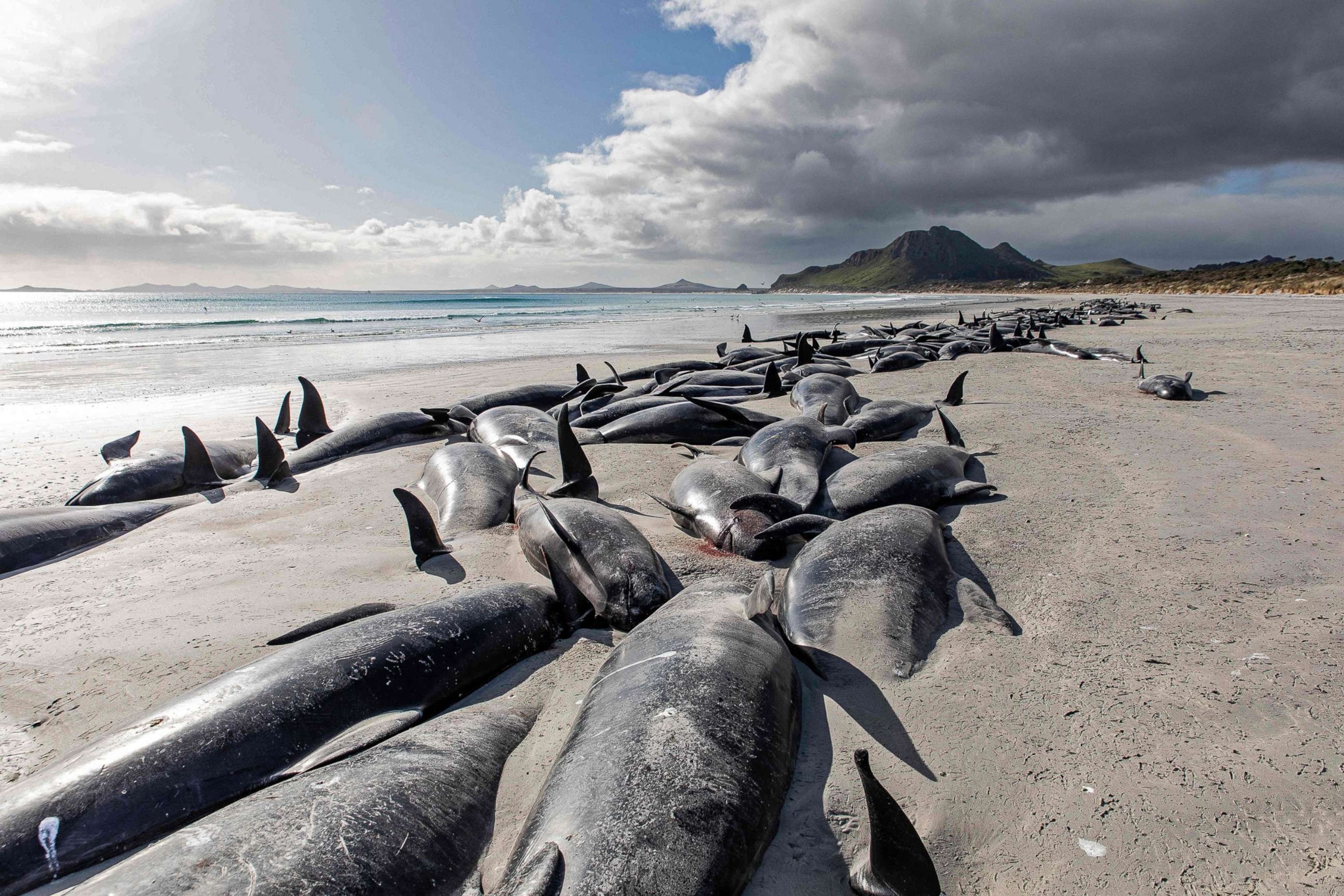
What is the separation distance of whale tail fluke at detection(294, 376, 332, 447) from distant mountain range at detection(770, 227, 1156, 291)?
448 ft

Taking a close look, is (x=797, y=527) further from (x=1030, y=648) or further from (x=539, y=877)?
(x=539, y=877)

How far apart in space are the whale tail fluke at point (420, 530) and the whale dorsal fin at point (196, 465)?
10.7 feet

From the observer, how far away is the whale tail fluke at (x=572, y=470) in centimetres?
476

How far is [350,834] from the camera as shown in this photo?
69.1 inches

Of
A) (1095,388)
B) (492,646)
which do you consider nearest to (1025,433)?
(1095,388)

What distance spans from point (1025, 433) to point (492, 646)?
5568mm

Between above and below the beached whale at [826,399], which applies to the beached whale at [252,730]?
below

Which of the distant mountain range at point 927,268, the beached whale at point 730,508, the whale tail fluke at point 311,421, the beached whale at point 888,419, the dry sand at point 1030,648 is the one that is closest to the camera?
the dry sand at point 1030,648

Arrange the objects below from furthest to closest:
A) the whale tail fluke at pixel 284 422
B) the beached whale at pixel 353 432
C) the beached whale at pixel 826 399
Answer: the whale tail fluke at pixel 284 422 < the beached whale at pixel 826 399 < the beached whale at pixel 353 432

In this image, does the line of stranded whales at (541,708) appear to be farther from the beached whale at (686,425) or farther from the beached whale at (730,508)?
the beached whale at (686,425)

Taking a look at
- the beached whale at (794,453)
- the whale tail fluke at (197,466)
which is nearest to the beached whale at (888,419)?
the beached whale at (794,453)

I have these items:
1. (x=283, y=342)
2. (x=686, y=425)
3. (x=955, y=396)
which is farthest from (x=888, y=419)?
(x=283, y=342)

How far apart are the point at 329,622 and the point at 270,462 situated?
12.3 ft

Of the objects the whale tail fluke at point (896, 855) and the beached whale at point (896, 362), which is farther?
the beached whale at point (896, 362)
